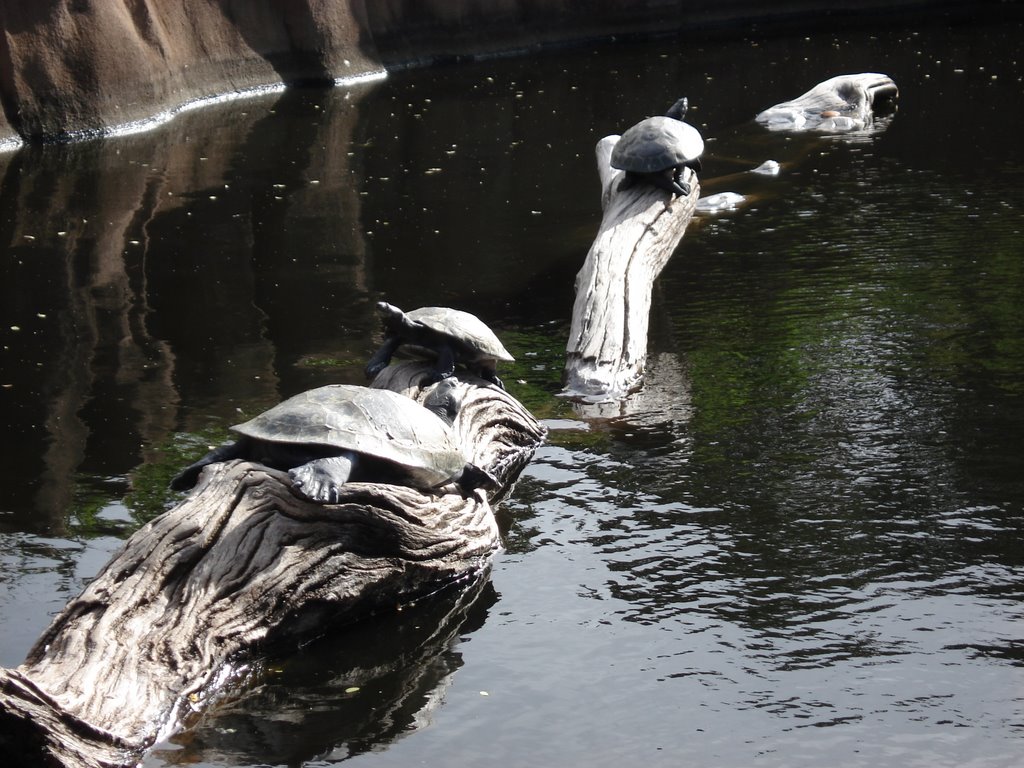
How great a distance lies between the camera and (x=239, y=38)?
2066 centimetres

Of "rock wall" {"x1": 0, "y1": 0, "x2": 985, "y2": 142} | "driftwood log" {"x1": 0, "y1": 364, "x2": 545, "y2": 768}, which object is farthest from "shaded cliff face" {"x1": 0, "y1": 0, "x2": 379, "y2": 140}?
"driftwood log" {"x1": 0, "y1": 364, "x2": 545, "y2": 768}

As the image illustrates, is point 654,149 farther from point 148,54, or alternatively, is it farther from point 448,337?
point 148,54

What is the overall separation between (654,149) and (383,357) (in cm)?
432

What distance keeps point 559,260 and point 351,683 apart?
23.3ft

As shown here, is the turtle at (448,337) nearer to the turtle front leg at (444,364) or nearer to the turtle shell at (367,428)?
the turtle front leg at (444,364)

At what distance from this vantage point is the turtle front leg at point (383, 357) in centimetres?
814

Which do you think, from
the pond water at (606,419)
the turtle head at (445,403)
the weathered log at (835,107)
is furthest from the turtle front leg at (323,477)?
the weathered log at (835,107)

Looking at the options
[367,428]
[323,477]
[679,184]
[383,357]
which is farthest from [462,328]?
[679,184]

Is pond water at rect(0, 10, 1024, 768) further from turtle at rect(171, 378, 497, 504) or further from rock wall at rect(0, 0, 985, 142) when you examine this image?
rock wall at rect(0, 0, 985, 142)

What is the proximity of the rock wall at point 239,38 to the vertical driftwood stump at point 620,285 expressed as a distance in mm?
8716

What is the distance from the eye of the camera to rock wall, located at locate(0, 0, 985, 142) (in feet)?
56.5

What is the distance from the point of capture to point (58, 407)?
8.56 metres

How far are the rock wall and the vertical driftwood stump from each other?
28.6 feet

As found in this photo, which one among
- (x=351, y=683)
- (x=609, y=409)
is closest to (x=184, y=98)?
(x=609, y=409)
